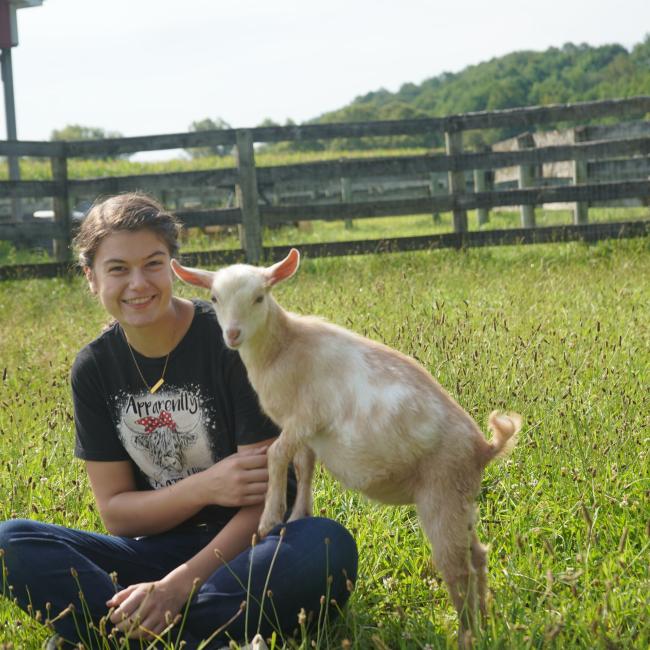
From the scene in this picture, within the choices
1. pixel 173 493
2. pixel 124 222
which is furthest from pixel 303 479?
pixel 124 222

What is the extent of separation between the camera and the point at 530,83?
60.5m

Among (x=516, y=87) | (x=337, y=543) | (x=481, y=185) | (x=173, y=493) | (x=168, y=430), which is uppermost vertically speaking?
(x=516, y=87)

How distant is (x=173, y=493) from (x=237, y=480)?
0.22 m

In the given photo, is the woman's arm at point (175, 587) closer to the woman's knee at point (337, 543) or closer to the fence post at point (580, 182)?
the woman's knee at point (337, 543)

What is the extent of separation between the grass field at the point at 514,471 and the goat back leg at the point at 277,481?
1.02 feet

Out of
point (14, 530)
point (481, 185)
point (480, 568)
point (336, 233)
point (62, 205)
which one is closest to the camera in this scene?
point (480, 568)

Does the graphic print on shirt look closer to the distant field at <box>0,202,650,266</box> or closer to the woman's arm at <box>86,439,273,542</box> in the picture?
the woman's arm at <box>86,439,273,542</box>

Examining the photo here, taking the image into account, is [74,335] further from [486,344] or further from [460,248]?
[460,248]

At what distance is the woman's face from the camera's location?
257 centimetres

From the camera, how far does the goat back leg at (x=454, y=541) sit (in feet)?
6.90

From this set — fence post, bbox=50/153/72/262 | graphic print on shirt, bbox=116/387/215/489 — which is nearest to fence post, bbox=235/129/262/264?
fence post, bbox=50/153/72/262

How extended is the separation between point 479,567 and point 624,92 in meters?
48.6

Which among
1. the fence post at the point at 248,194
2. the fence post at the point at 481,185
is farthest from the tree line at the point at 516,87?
the fence post at the point at 248,194

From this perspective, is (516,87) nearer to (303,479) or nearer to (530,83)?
(530,83)
